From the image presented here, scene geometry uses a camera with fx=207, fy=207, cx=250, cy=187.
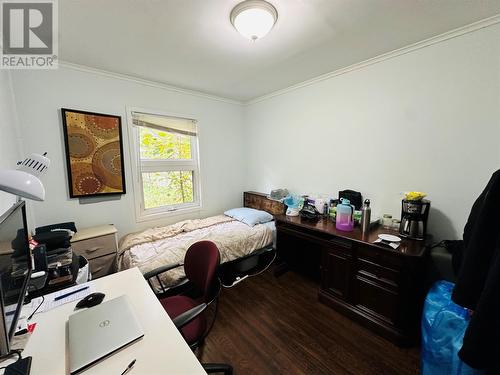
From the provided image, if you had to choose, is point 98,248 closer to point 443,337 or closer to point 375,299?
point 375,299

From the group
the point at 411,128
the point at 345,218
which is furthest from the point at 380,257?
the point at 411,128

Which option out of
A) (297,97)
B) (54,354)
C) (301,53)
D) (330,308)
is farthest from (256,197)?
(54,354)

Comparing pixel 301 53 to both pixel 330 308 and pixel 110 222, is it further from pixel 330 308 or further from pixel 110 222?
pixel 110 222

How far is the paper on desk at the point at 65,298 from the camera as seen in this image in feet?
3.68

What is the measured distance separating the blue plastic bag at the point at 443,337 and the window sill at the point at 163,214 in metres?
2.84

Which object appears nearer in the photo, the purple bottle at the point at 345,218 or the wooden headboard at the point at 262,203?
the purple bottle at the point at 345,218

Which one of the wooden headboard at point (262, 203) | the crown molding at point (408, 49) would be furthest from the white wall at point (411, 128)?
the wooden headboard at point (262, 203)

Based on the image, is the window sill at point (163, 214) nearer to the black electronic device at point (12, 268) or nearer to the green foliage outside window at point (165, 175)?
the green foliage outside window at point (165, 175)

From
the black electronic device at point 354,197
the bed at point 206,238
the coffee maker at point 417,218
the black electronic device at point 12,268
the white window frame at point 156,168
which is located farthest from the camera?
the white window frame at point 156,168

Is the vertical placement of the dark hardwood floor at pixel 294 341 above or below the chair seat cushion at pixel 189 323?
A: below

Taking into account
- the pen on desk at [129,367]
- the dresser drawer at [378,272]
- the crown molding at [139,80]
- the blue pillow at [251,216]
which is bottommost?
the dresser drawer at [378,272]

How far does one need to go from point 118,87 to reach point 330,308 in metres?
3.42

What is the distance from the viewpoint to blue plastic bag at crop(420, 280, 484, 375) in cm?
112

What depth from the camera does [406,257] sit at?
5.05 feet
